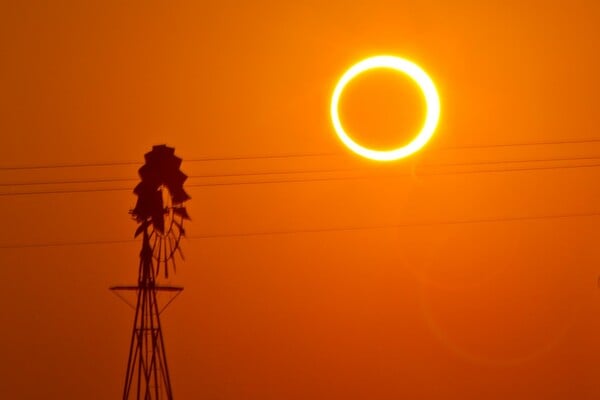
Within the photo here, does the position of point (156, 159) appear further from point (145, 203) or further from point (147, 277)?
point (147, 277)

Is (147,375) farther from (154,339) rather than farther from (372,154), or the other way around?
(372,154)

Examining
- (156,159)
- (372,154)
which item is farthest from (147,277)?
(372,154)

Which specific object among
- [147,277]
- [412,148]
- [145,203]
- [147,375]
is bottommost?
[147,375]

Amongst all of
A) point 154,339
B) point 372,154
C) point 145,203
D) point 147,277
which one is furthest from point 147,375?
point 372,154

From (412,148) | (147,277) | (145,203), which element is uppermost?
(412,148)

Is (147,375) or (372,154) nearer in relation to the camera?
(147,375)

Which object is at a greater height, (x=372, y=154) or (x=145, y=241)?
(x=372, y=154)

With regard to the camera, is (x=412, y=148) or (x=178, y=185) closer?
(x=178, y=185)

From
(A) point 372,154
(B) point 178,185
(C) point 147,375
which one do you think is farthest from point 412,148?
(C) point 147,375

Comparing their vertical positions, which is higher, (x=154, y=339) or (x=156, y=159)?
(x=156, y=159)
